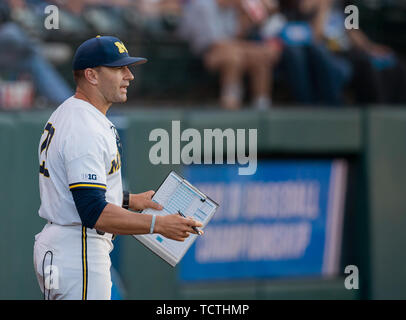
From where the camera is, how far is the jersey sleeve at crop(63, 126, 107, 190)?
2.89 meters

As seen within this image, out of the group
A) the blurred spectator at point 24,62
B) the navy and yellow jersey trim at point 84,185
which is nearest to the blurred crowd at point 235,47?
the blurred spectator at point 24,62

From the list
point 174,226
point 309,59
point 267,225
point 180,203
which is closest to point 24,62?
point 267,225

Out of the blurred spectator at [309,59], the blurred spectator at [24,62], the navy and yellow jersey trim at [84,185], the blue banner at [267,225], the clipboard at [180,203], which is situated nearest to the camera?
the navy and yellow jersey trim at [84,185]

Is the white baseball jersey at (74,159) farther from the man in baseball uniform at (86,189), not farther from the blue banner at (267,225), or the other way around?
Result: the blue banner at (267,225)

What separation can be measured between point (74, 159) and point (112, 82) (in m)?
0.38

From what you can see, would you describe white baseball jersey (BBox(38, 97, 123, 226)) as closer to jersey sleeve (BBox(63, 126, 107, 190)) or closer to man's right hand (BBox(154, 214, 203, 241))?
jersey sleeve (BBox(63, 126, 107, 190))

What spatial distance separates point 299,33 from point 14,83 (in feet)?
8.79

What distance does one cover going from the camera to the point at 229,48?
22.9 feet

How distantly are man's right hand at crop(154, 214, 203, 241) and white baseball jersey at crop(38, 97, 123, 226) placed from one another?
26 centimetres

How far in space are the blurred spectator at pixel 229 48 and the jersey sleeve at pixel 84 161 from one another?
4.12 meters

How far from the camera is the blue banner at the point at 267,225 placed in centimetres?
689
